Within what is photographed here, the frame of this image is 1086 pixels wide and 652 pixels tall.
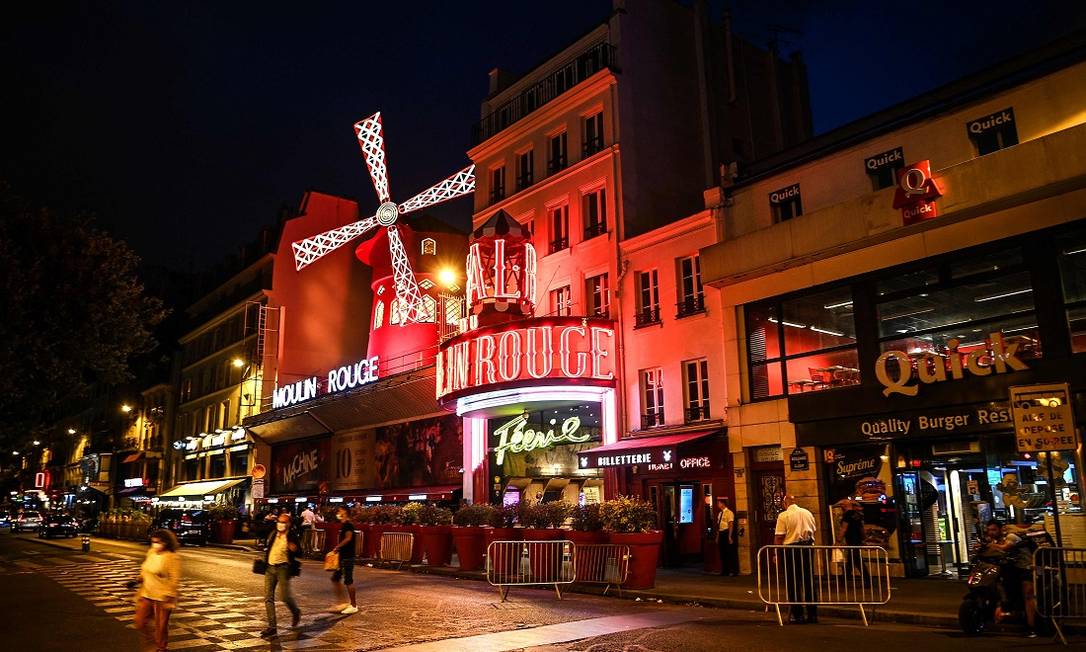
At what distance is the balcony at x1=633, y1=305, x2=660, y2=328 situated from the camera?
908 inches

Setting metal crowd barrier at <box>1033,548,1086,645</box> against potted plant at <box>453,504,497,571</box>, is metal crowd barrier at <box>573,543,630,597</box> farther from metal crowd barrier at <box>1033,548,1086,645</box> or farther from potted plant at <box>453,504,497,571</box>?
metal crowd barrier at <box>1033,548,1086,645</box>

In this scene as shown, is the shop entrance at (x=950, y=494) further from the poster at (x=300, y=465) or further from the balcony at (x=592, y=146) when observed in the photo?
the poster at (x=300, y=465)

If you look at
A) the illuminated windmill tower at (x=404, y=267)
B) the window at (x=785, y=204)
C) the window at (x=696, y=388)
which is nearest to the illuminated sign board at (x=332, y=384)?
the illuminated windmill tower at (x=404, y=267)

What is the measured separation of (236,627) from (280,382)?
34957 mm

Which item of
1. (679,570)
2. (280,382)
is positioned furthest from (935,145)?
(280,382)

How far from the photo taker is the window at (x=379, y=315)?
1464 inches

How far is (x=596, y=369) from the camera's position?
23.3 m

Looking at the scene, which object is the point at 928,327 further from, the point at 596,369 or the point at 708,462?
the point at 596,369

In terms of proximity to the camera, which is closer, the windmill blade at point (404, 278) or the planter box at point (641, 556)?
the planter box at point (641, 556)

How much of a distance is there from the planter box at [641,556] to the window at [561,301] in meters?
11.3

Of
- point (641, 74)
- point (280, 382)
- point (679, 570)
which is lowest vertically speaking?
point (679, 570)

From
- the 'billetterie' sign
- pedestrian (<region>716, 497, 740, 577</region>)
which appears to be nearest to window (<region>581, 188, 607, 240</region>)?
the 'billetterie' sign

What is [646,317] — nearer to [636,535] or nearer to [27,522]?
[636,535]

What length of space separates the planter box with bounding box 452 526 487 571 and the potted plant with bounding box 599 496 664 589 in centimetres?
460
